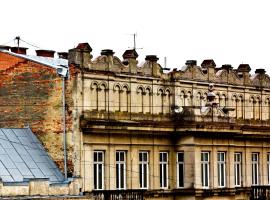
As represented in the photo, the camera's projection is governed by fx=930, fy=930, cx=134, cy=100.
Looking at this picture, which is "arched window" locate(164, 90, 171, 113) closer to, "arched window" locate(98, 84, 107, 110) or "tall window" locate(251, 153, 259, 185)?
"arched window" locate(98, 84, 107, 110)

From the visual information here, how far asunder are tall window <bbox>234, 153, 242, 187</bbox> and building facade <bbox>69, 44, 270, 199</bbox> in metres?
0.06

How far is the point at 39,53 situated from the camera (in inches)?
2153

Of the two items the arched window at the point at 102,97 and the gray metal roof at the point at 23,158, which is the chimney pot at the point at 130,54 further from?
the gray metal roof at the point at 23,158

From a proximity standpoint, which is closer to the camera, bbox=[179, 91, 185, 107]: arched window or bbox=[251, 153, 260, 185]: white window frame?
bbox=[179, 91, 185, 107]: arched window

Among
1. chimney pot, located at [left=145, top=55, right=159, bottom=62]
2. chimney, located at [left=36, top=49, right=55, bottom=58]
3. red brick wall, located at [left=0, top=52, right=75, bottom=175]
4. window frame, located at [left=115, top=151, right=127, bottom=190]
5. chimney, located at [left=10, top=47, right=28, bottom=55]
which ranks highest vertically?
chimney, located at [left=10, top=47, right=28, bottom=55]

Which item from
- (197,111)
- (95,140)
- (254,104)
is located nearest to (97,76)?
(95,140)

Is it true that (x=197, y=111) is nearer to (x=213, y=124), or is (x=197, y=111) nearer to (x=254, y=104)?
(x=213, y=124)

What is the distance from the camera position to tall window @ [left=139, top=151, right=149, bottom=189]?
51.0 meters

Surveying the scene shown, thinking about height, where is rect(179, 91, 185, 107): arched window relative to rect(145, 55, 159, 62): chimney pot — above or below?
below

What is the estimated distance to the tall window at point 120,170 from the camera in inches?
1955

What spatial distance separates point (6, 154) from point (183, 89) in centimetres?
1207

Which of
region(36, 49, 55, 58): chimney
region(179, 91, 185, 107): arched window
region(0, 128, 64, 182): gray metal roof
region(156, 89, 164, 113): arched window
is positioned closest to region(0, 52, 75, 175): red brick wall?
region(0, 128, 64, 182): gray metal roof

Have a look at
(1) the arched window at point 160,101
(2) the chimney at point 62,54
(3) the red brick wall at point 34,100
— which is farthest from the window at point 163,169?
(2) the chimney at point 62,54

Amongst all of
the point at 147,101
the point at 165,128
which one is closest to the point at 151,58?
the point at 147,101
